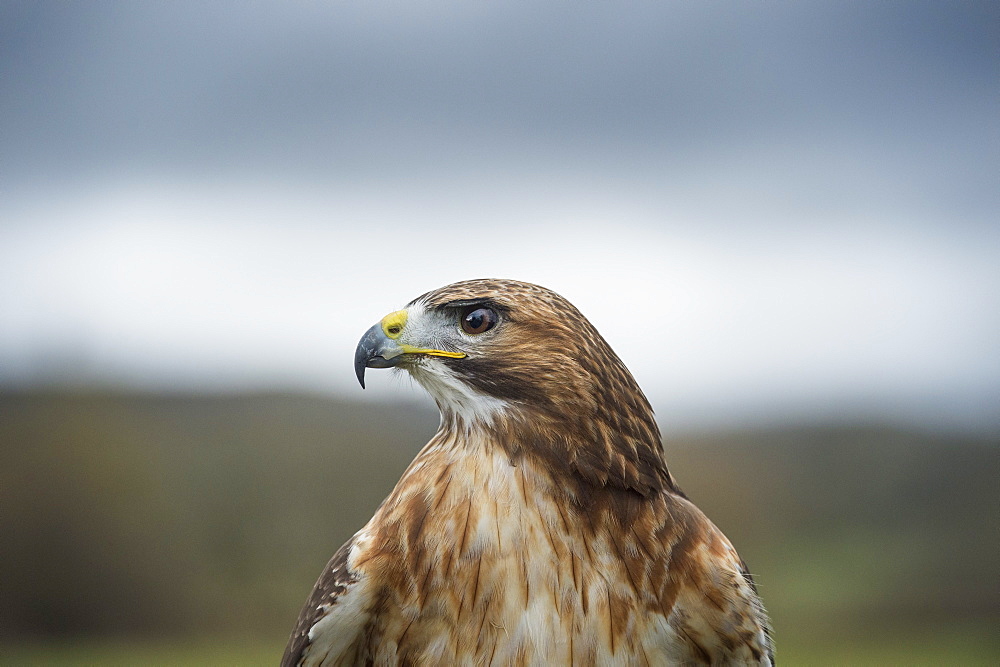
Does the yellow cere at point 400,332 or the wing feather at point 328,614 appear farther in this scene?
the yellow cere at point 400,332

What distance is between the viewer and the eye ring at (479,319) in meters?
2.57

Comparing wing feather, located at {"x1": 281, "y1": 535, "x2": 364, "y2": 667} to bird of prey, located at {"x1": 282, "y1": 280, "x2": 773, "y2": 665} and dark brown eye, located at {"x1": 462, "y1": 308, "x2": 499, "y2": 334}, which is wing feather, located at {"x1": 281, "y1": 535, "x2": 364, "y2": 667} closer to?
bird of prey, located at {"x1": 282, "y1": 280, "x2": 773, "y2": 665}

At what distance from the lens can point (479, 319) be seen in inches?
101

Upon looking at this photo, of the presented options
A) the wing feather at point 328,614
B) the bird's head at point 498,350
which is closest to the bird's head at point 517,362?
the bird's head at point 498,350

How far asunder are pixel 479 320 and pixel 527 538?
722 mm

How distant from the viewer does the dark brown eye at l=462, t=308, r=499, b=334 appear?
2568 mm

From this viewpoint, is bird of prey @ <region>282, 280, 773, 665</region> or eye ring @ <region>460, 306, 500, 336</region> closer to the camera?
bird of prey @ <region>282, 280, 773, 665</region>

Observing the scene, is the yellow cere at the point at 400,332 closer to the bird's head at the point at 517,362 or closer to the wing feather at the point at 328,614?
the bird's head at the point at 517,362

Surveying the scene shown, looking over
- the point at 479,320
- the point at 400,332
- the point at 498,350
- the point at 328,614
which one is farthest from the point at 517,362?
the point at 328,614

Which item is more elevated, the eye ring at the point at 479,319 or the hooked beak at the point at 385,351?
Result: the eye ring at the point at 479,319

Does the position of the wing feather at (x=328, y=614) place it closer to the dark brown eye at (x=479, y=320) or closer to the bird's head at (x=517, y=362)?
the bird's head at (x=517, y=362)

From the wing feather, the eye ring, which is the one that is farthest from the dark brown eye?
the wing feather

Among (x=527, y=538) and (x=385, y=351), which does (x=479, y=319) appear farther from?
(x=527, y=538)

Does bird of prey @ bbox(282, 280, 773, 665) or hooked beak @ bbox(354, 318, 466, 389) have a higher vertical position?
hooked beak @ bbox(354, 318, 466, 389)
